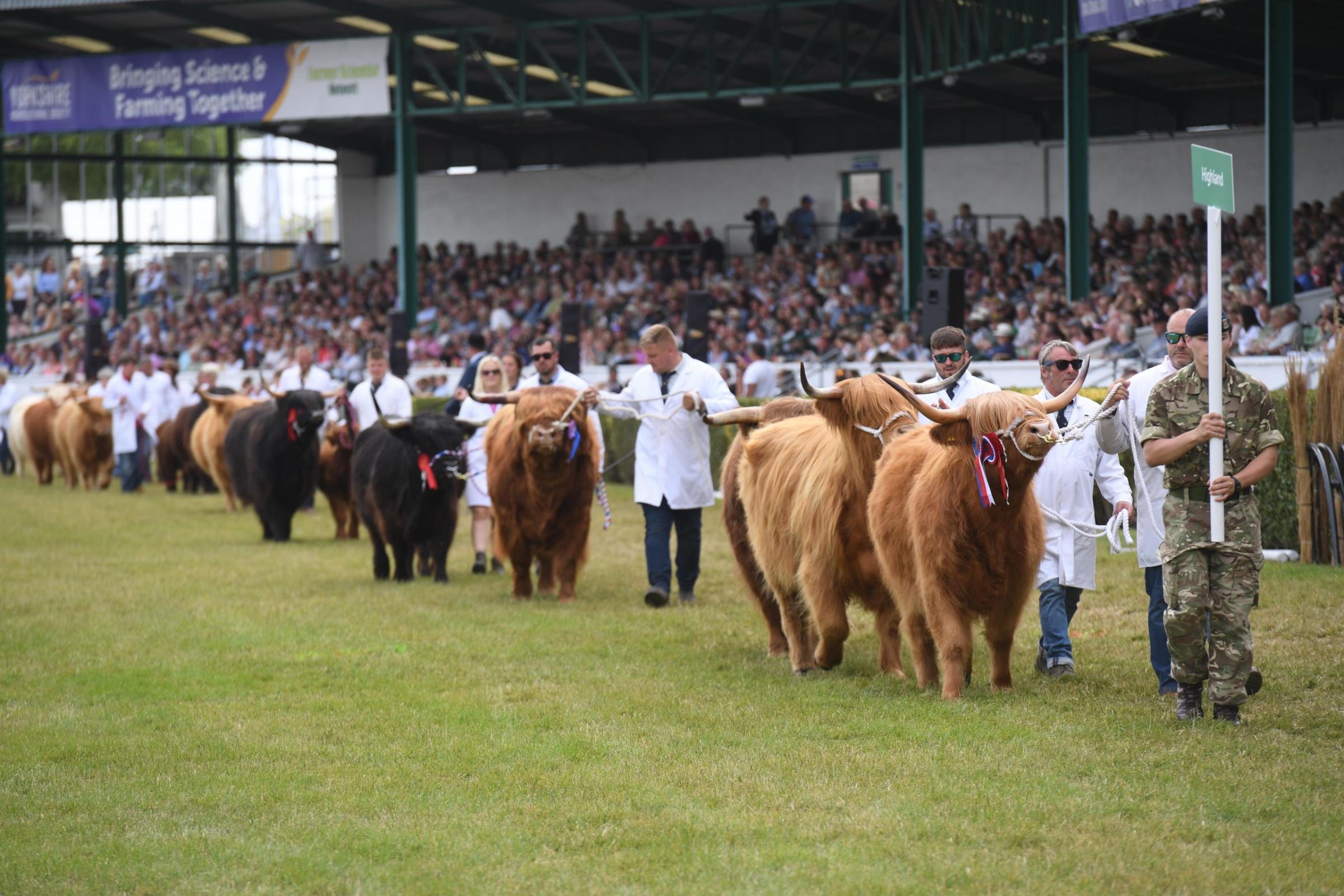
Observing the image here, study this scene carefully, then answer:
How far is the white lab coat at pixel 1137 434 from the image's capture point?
22.4 ft

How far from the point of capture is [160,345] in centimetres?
3709

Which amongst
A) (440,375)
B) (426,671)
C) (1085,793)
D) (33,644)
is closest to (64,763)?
(426,671)

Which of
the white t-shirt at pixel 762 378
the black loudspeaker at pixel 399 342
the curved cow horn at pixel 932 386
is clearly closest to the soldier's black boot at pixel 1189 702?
the curved cow horn at pixel 932 386

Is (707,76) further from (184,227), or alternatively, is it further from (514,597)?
(184,227)

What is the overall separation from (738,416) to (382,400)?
19.9 ft

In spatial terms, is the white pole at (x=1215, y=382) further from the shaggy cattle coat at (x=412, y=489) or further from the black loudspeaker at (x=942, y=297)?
the black loudspeaker at (x=942, y=297)

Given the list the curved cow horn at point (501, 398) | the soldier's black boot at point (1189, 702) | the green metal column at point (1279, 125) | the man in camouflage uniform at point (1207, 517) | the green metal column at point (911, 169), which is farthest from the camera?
the green metal column at point (911, 169)

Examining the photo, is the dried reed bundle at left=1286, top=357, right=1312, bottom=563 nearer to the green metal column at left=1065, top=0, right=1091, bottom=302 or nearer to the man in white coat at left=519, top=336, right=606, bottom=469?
the man in white coat at left=519, top=336, right=606, bottom=469

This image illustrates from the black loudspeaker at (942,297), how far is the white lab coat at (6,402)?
19.8 metres

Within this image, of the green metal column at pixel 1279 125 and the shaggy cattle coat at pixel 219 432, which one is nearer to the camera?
the green metal column at pixel 1279 125

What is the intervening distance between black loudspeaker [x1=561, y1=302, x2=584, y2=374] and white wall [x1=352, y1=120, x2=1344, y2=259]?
1619 cm

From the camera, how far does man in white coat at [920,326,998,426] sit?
786 centimetres

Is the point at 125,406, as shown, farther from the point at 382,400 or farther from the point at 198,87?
the point at 198,87

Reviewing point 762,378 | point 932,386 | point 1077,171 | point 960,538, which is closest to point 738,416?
point 932,386
